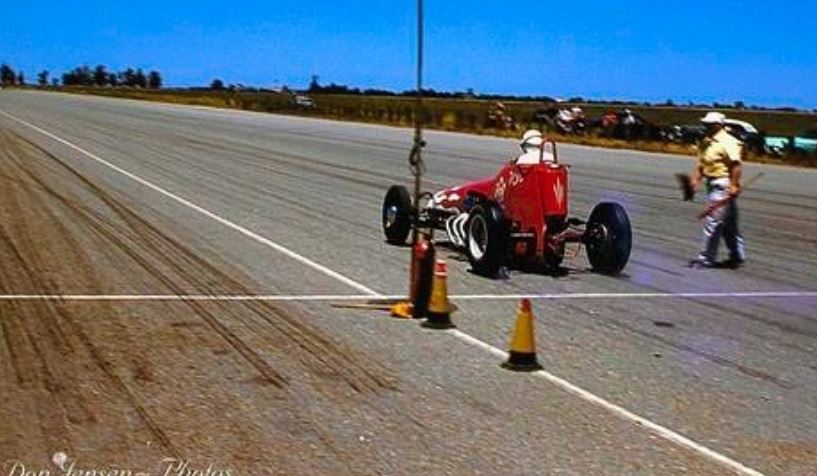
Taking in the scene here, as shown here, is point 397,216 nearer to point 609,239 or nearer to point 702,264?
point 609,239

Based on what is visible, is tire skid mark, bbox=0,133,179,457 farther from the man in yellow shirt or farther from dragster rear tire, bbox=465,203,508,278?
the man in yellow shirt

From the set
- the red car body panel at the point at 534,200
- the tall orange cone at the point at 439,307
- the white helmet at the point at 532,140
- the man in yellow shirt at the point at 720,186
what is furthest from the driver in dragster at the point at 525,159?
the tall orange cone at the point at 439,307

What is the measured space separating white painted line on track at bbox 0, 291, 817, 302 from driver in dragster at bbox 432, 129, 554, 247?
1.84 metres

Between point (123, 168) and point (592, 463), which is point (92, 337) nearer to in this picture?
point (592, 463)

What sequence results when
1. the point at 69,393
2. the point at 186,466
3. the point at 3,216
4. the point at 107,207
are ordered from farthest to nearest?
the point at 107,207 → the point at 3,216 → the point at 69,393 → the point at 186,466

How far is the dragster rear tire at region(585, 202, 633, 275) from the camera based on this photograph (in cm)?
1313

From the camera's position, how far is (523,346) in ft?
26.9

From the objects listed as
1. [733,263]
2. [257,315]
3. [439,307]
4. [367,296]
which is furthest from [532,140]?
[257,315]

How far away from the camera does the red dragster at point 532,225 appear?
12.5 meters

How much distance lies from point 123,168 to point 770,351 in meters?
20.9

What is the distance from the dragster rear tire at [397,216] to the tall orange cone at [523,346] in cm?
691

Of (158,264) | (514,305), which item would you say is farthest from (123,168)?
(514,305)

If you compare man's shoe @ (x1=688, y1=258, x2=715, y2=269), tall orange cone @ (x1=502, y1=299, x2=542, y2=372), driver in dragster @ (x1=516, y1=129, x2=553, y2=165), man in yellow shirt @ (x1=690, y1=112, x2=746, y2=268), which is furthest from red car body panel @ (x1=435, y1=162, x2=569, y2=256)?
tall orange cone @ (x1=502, y1=299, x2=542, y2=372)

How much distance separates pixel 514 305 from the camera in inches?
431
